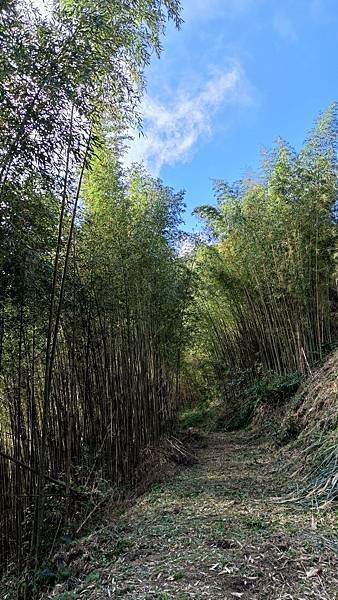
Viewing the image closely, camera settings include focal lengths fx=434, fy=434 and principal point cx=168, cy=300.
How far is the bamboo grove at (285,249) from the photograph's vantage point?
5539 mm

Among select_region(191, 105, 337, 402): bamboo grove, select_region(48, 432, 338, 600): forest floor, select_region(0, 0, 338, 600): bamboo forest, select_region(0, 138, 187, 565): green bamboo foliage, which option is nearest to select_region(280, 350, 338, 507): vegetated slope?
select_region(0, 0, 338, 600): bamboo forest

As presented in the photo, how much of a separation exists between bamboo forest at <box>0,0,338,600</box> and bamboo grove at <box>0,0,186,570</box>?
0.7 inches

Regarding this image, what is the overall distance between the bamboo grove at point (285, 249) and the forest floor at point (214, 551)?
9.76 feet

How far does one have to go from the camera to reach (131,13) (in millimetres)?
2828

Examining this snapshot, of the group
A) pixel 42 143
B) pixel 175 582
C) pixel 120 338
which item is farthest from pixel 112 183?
pixel 175 582

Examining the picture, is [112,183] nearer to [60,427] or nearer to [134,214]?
[134,214]

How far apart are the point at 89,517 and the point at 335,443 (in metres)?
1.88

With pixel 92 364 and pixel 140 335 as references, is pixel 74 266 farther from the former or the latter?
pixel 140 335

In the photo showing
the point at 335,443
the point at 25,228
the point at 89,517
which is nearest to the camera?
the point at 25,228

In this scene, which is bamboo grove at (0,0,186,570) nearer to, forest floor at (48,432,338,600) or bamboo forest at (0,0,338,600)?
bamboo forest at (0,0,338,600)

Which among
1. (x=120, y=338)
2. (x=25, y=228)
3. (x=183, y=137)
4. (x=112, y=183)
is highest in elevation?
(x=183, y=137)

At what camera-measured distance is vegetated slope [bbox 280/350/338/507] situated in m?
2.77

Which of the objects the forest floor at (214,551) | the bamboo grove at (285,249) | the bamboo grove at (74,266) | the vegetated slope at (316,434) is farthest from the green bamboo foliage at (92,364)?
the vegetated slope at (316,434)

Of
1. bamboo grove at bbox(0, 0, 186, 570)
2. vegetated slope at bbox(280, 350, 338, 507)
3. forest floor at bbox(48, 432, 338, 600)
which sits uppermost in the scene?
bamboo grove at bbox(0, 0, 186, 570)
